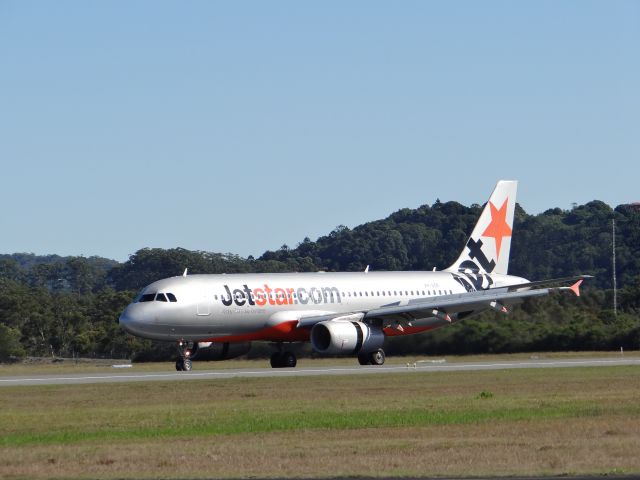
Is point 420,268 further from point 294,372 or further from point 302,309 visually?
point 294,372

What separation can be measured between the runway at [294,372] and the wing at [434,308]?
307 cm

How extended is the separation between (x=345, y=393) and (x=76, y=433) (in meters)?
10.7

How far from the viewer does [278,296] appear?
180ft

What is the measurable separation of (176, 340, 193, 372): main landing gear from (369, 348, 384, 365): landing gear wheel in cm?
689

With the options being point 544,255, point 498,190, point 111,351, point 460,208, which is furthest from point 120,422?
point 460,208

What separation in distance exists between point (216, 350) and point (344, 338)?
574cm

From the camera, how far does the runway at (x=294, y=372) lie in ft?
144

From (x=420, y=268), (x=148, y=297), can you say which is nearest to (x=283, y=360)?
(x=148, y=297)

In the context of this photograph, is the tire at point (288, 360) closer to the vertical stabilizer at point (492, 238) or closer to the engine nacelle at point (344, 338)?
the engine nacelle at point (344, 338)

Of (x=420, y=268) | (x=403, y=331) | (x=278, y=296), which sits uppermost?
(x=420, y=268)

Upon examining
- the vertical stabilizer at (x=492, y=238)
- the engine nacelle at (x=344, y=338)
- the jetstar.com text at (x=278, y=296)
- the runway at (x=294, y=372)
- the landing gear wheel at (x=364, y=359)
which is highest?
the vertical stabilizer at (x=492, y=238)

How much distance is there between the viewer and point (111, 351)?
78750 mm

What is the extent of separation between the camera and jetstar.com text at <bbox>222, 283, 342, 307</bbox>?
175 feet

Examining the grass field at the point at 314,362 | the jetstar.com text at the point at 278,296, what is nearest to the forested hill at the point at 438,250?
the grass field at the point at 314,362
